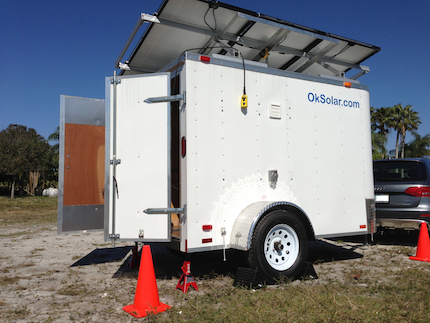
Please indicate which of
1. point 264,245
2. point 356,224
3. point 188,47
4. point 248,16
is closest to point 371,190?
point 356,224

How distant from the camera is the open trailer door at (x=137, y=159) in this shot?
4.32m

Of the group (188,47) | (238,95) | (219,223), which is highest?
(188,47)

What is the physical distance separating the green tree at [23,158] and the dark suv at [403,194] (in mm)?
30266

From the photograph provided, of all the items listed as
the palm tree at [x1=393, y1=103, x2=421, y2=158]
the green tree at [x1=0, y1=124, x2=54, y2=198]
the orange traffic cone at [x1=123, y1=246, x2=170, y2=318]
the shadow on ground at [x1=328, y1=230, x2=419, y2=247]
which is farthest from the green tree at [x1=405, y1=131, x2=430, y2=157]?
the orange traffic cone at [x1=123, y1=246, x2=170, y2=318]

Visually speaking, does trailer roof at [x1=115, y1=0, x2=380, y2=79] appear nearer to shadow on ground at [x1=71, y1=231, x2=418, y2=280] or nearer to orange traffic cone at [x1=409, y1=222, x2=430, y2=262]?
orange traffic cone at [x1=409, y1=222, x2=430, y2=262]

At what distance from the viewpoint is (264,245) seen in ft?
14.4

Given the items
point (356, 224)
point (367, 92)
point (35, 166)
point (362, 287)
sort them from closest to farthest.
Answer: point (362, 287)
point (356, 224)
point (367, 92)
point (35, 166)

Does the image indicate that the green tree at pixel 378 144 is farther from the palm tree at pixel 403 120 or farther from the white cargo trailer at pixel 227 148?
the white cargo trailer at pixel 227 148

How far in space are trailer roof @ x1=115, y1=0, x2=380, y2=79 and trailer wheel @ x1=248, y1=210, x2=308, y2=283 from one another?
2494mm

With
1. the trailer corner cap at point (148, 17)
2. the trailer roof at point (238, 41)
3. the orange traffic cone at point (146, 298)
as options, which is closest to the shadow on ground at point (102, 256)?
the orange traffic cone at point (146, 298)

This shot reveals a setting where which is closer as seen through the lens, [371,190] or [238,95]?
[238,95]

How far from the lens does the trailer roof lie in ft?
16.1

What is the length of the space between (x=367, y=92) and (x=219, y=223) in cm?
343

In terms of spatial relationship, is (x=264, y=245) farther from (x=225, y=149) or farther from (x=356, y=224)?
(x=356, y=224)
